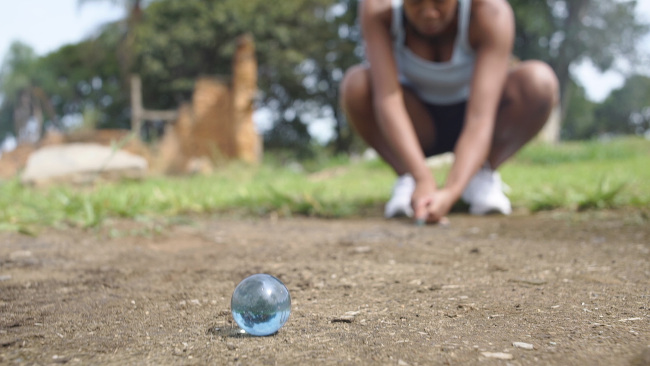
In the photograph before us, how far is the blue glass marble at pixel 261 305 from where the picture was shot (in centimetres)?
86

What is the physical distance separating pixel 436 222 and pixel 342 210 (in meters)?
0.62

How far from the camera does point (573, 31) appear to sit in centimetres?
1380

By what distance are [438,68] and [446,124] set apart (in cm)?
45

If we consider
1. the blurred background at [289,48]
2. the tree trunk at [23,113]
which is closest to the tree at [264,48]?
the blurred background at [289,48]

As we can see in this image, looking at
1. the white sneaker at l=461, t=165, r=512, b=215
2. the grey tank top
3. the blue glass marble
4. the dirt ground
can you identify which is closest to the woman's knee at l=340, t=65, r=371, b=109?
the grey tank top

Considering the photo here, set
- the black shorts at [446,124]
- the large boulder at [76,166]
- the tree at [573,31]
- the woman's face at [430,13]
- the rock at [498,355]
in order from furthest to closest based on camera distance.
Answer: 1. the tree at [573,31]
2. the large boulder at [76,166]
3. the black shorts at [446,124]
4. the woman's face at [430,13]
5. the rock at [498,355]

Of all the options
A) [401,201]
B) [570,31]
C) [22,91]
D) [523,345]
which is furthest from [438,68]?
[22,91]

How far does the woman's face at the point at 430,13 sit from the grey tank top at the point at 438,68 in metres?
0.07

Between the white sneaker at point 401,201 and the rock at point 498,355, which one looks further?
the white sneaker at point 401,201

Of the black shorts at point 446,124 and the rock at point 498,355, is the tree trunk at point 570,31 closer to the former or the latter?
the black shorts at point 446,124

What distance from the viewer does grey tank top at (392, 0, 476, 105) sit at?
246cm

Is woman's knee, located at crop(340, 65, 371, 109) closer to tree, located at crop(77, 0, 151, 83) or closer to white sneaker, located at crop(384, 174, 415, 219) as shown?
white sneaker, located at crop(384, 174, 415, 219)

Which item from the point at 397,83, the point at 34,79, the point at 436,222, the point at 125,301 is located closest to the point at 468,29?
the point at 397,83

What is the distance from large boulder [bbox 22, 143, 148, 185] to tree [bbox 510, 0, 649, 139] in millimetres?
10568
